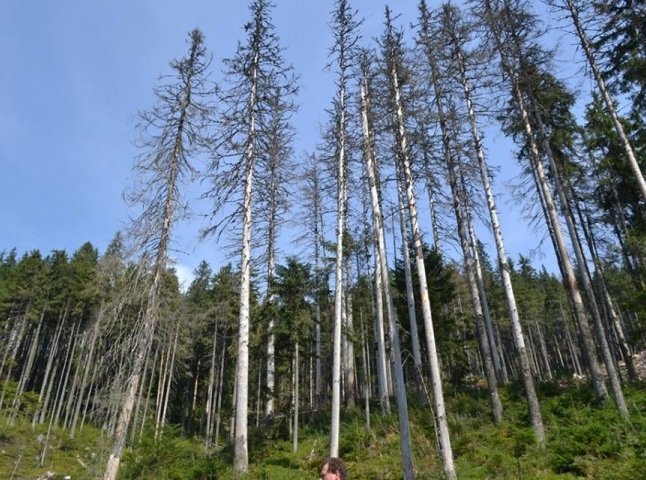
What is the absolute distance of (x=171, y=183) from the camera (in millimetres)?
12102

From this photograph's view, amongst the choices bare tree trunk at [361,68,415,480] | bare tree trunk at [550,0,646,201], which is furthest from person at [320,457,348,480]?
bare tree trunk at [550,0,646,201]

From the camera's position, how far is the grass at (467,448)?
30.1 feet

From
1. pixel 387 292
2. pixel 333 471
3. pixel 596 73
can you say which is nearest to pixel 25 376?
pixel 387 292

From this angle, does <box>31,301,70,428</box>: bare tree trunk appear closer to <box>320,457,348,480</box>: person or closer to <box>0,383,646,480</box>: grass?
<box>0,383,646,480</box>: grass

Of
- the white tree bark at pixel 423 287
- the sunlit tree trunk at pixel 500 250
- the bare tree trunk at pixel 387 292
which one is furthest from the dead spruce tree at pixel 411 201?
the sunlit tree trunk at pixel 500 250

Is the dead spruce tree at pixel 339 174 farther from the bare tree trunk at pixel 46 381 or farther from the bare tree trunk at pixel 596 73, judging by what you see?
the bare tree trunk at pixel 46 381

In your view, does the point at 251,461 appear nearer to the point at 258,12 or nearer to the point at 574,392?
the point at 574,392

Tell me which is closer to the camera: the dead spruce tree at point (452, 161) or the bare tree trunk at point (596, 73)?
the bare tree trunk at point (596, 73)

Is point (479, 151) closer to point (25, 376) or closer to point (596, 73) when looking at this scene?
point (596, 73)

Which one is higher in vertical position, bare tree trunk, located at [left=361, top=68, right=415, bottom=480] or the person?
bare tree trunk, located at [left=361, top=68, right=415, bottom=480]

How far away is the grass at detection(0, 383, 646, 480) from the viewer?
9180 mm

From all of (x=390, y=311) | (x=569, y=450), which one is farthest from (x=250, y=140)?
(x=569, y=450)

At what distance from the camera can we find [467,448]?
460 inches

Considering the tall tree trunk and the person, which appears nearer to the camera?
the person
